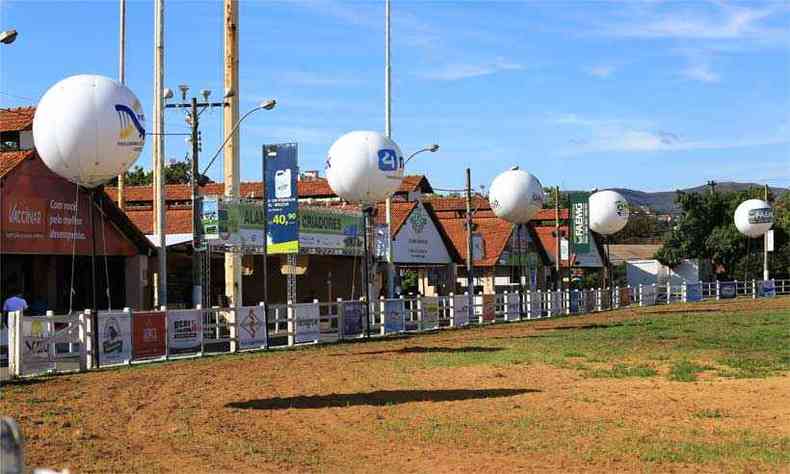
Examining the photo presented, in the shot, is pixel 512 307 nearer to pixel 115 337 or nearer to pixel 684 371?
pixel 115 337

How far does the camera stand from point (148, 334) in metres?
25.0

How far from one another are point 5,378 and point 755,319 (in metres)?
29.6

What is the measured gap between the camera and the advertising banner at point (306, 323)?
3112 cm

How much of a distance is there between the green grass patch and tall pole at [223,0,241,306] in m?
14.0

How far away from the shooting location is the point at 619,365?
22.3 metres

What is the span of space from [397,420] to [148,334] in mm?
12149

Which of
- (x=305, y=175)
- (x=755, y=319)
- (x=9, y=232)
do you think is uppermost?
(x=305, y=175)

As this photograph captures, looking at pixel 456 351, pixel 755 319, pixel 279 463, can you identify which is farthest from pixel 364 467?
pixel 755 319

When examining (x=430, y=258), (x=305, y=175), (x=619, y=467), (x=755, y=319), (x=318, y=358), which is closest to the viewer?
(x=619, y=467)

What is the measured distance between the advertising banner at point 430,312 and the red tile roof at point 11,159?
605 inches

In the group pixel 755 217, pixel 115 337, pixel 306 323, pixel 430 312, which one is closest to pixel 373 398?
pixel 115 337

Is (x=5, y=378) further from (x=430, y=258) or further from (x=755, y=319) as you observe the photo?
(x=430, y=258)

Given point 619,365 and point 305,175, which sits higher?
point 305,175

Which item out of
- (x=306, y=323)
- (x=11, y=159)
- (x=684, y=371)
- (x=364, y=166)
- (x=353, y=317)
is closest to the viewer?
(x=684, y=371)
